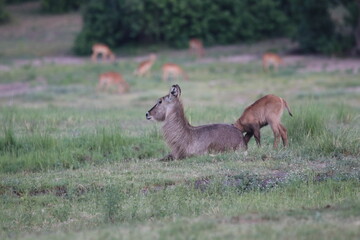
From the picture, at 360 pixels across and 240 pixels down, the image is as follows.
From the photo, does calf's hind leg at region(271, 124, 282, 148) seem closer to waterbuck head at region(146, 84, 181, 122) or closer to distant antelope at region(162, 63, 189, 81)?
waterbuck head at region(146, 84, 181, 122)

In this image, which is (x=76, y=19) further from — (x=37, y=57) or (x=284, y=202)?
(x=284, y=202)

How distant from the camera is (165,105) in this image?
34.7ft

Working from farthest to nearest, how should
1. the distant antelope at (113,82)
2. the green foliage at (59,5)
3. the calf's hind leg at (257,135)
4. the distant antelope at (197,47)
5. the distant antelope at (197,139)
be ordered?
the green foliage at (59,5), the distant antelope at (197,47), the distant antelope at (113,82), the calf's hind leg at (257,135), the distant antelope at (197,139)

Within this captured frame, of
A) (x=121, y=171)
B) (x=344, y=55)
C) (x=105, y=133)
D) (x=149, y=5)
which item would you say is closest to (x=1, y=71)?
(x=149, y=5)

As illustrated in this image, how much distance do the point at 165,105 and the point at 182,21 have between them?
22.9 meters

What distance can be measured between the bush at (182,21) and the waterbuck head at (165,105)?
22178 mm

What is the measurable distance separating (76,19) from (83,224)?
34465 millimetres

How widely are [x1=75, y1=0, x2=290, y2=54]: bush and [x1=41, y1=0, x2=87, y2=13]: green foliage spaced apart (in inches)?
301

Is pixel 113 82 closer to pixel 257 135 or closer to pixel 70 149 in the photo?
pixel 70 149

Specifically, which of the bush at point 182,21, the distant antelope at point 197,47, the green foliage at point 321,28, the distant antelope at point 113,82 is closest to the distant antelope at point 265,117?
the distant antelope at point 113,82

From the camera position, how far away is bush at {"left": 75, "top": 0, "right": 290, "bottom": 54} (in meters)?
32.8

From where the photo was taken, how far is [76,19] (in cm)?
4097

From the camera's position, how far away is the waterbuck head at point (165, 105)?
1050 cm

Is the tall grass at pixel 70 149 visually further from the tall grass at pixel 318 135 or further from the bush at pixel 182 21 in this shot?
the bush at pixel 182 21
